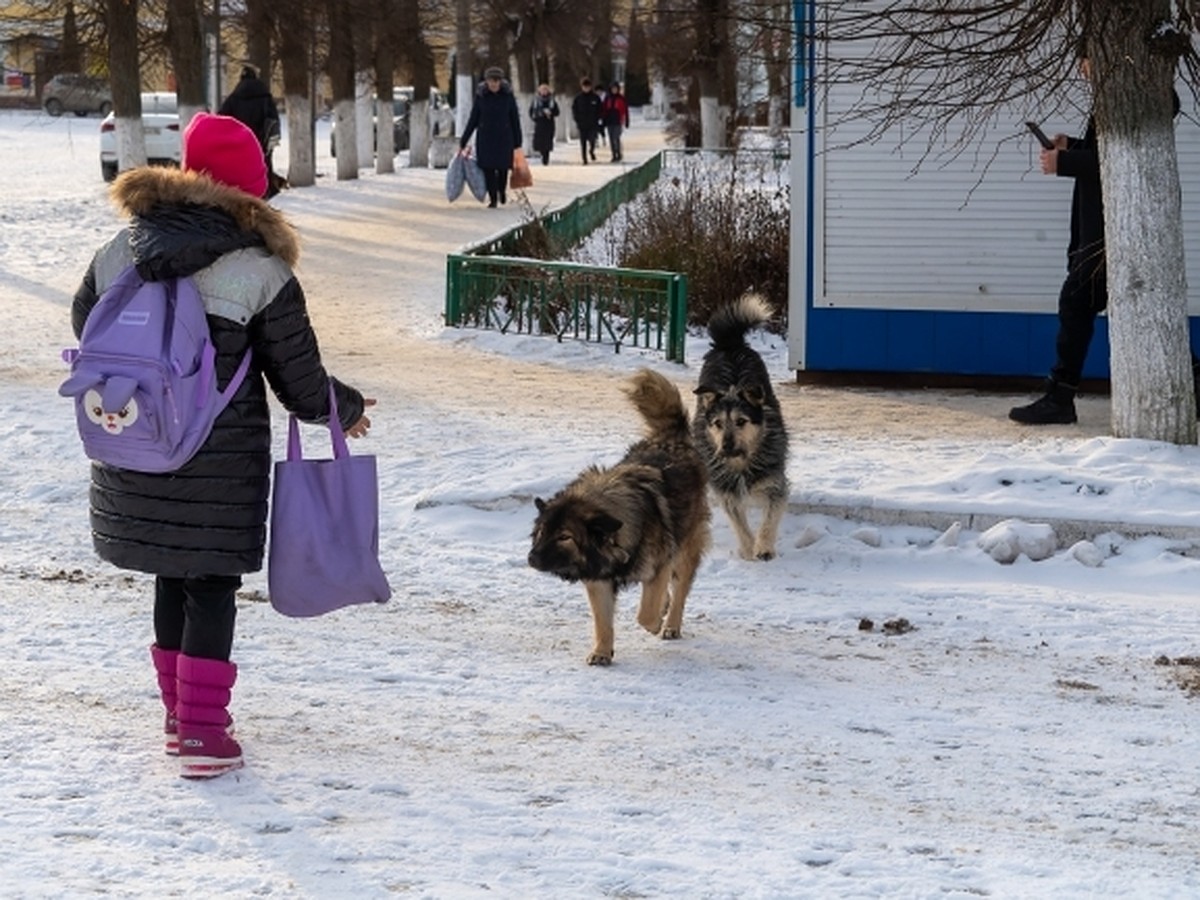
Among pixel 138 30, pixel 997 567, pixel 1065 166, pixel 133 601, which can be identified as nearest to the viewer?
pixel 133 601

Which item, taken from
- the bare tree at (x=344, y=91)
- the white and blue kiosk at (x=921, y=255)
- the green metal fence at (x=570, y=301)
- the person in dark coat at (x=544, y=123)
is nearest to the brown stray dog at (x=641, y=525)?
the white and blue kiosk at (x=921, y=255)

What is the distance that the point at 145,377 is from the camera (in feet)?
15.8

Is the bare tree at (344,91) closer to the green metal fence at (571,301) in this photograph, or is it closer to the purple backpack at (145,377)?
the green metal fence at (571,301)

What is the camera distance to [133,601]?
7.23m

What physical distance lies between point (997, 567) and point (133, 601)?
3.47m

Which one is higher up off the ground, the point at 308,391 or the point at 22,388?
the point at 308,391

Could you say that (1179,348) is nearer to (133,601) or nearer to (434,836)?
(133,601)

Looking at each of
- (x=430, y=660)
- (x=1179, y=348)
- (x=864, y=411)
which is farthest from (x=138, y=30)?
(x=430, y=660)

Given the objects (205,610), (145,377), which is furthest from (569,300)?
(145,377)

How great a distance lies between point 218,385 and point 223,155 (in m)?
0.61

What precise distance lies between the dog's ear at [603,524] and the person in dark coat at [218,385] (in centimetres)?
133

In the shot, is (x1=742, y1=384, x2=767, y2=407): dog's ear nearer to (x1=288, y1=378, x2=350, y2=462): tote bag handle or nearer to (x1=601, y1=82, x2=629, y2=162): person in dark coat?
(x1=288, y1=378, x2=350, y2=462): tote bag handle

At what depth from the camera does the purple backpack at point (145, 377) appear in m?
4.82

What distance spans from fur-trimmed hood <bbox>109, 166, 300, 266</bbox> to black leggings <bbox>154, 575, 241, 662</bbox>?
2.92 ft
